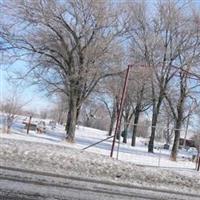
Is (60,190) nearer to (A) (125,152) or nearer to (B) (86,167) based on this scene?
(B) (86,167)

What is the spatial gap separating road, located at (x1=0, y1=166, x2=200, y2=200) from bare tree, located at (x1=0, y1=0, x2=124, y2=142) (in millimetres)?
19579

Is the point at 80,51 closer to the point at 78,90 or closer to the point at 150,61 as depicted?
the point at 78,90

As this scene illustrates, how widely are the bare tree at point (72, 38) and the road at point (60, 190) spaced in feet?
64.2

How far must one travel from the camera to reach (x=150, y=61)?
135 ft

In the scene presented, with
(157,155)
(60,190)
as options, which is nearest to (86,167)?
(60,190)

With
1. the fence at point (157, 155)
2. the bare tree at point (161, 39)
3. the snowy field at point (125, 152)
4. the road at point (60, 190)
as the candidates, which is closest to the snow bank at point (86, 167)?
the road at point (60, 190)

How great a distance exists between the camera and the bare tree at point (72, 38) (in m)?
31.6

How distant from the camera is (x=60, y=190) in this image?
10336mm

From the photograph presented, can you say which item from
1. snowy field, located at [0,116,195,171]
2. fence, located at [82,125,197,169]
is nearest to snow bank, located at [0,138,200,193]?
fence, located at [82,125,197,169]

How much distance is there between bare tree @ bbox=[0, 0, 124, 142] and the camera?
31.6 meters

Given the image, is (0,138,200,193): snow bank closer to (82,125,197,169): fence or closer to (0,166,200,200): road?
(0,166,200,200): road

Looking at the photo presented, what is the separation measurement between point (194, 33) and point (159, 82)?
512cm

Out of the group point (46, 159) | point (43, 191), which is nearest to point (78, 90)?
point (46, 159)

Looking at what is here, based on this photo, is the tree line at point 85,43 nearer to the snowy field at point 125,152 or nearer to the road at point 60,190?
the snowy field at point 125,152
